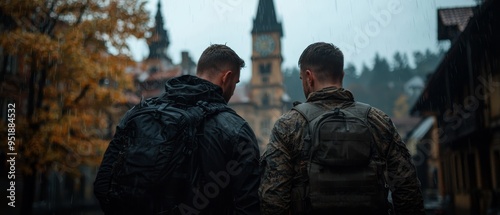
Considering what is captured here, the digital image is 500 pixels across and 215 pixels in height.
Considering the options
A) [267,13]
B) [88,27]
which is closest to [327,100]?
[88,27]

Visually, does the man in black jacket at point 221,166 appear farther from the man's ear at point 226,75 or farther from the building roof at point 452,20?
the building roof at point 452,20

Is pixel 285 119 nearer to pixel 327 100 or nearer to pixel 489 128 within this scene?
pixel 327 100

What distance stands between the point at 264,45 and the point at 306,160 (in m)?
79.9

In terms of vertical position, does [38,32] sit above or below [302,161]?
above

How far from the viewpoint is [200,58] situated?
310cm

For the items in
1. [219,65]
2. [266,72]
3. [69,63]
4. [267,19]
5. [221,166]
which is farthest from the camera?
[266,72]

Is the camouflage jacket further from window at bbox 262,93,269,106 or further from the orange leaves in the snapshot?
window at bbox 262,93,269,106

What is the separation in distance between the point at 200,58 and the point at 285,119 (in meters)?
0.75

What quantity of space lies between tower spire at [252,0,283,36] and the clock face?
1.61 m

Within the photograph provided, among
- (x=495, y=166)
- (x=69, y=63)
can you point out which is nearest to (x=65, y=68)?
(x=69, y=63)

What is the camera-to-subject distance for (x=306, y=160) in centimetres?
266

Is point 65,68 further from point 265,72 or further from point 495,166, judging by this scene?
point 265,72

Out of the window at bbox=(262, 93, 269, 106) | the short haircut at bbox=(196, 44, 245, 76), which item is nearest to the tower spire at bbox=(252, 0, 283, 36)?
the window at bbox=(262, 93, 269, 106)

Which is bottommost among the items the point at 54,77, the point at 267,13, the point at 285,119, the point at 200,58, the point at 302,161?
the point at 302,161
